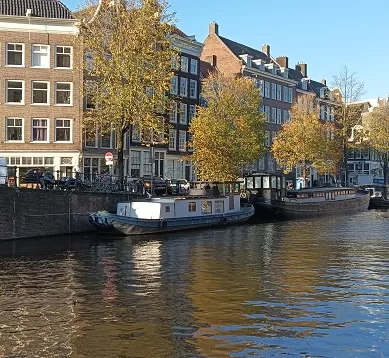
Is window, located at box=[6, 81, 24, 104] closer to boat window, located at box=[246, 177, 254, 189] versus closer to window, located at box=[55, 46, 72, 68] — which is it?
window, located at box=[55, 46, 72, 68]

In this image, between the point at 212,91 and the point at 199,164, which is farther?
the point at 212,91

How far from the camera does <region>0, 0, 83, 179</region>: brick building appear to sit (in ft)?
147

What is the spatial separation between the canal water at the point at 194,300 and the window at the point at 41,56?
20.4 m

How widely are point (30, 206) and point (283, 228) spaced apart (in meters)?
17.3

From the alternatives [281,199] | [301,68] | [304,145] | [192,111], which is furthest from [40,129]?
[301,68]

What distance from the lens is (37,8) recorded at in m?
46.2

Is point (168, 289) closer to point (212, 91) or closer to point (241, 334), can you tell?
point (241, 334)

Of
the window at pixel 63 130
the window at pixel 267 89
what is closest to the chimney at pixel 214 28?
the window at pixel 267 89

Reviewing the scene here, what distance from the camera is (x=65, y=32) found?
45938 millimetres

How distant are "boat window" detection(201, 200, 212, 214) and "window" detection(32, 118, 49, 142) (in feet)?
48.5

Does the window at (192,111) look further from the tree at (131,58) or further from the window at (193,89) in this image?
the tree at (131,58)

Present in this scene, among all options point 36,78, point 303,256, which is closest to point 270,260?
point 303,256

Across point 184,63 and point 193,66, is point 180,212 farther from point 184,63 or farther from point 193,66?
point 193,66

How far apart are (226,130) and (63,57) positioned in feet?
49.6
